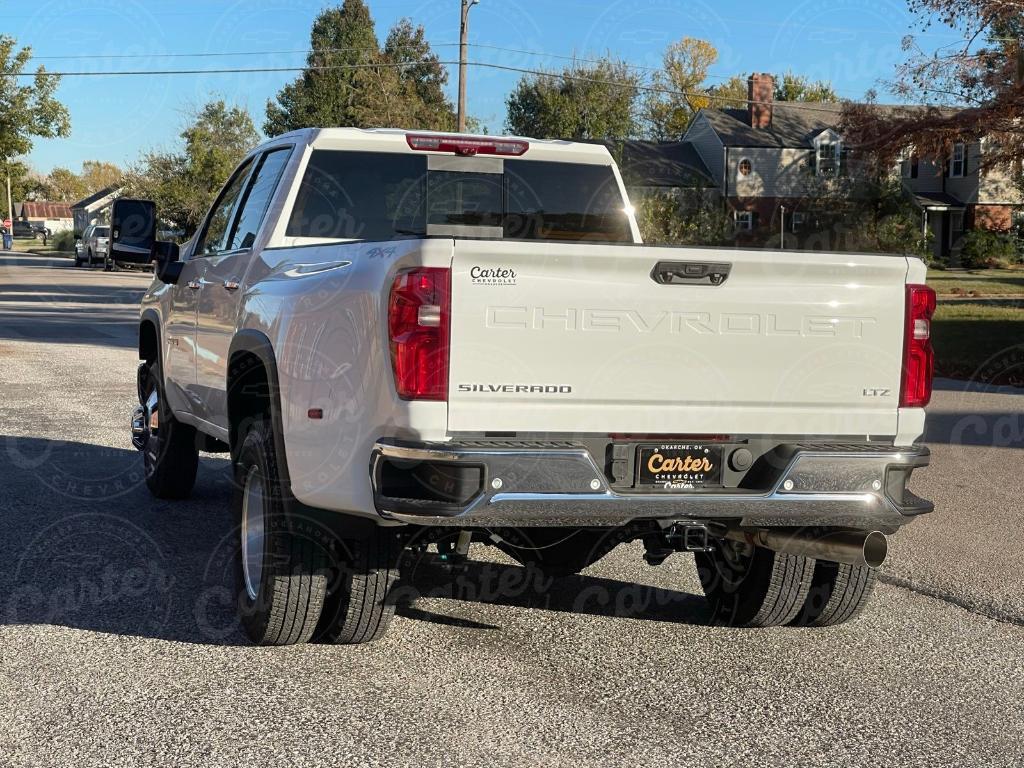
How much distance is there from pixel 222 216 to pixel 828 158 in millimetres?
55671

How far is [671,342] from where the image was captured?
4617 millimetres

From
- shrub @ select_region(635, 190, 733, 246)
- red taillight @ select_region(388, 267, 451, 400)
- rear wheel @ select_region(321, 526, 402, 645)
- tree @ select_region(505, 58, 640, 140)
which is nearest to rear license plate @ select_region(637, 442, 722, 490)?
red taillight @ select_region(388, 267, 451, 400)

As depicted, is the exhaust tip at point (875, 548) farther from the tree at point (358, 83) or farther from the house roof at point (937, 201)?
the house roof at point (937, 201)

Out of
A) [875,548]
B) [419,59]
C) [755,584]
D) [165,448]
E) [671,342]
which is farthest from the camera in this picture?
[419,59]

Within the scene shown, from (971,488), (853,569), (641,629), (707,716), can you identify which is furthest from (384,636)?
(971,488)

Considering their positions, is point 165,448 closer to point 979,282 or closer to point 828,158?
point 979,282

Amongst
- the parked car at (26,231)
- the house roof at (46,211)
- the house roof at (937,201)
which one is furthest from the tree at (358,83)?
the house roof at (46,211)

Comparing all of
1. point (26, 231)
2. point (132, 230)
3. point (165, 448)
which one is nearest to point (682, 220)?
point (165, 448)

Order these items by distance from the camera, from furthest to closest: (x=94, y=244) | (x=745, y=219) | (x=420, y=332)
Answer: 1. (x=745, y=219)
2. (x=94, y=244)
3. (x=420, y=332)

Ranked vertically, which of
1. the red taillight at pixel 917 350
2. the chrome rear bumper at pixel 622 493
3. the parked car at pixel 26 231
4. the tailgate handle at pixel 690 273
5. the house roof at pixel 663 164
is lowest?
the parked car at pixel 26 231

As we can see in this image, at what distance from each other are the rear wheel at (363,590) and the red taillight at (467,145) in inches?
92.3

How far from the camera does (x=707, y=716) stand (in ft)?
15.1

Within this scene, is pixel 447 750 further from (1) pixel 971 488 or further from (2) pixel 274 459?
(1) pixel 971 488

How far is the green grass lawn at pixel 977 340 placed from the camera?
58.0 feet
